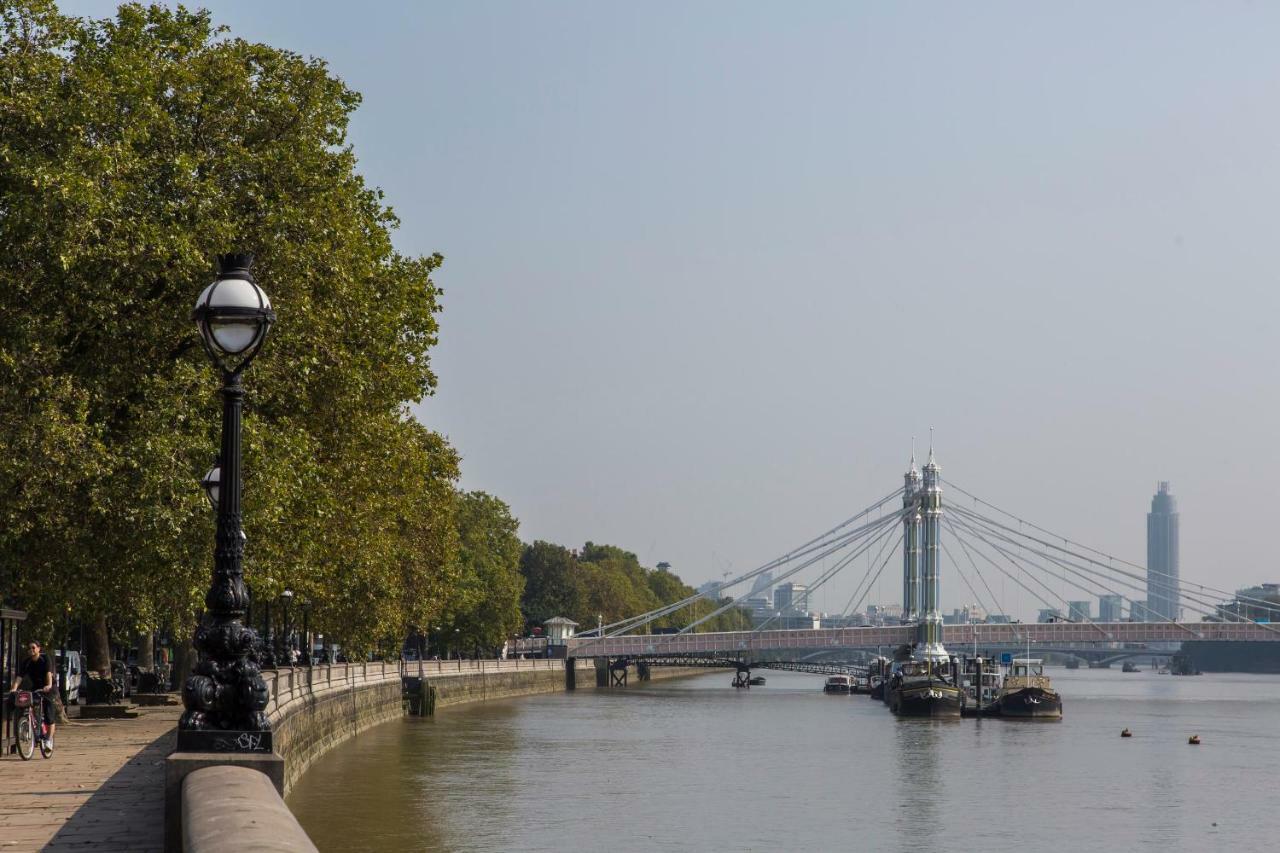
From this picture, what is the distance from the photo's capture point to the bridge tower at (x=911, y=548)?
113m

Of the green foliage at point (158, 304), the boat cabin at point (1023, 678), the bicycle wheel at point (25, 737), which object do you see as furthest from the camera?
the boat cabin at point (1023, 678)

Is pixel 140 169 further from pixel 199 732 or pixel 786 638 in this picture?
pixel 786 638

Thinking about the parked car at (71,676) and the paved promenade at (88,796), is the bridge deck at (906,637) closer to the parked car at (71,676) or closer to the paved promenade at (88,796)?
the parked car at (71,676)

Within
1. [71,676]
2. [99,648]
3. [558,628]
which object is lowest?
[558,628]

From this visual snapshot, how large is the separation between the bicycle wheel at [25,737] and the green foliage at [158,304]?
203 inches

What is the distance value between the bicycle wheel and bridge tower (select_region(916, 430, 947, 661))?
85394 millimetres

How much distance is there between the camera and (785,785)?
43.8 metres

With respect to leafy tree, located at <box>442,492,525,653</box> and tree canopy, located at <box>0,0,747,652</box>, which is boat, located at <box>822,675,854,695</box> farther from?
tree canopy, located at <box>0,0,747,652</box>

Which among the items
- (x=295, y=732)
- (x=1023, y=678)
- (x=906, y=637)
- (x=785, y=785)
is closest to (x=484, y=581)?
(x=906, y=637)

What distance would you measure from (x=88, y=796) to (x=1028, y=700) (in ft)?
219

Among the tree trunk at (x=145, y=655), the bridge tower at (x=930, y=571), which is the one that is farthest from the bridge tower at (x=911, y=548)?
the tree trunk at (x=145, y=655)

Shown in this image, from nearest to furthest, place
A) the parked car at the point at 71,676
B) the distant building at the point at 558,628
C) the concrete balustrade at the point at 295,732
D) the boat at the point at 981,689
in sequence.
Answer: the concrete balustrade at the point at 295,732, the parked car at the point at 71,676, the boat at the point at 981,689, the distant building at the point at 558,628

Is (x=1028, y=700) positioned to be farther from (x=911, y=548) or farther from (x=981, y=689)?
(x=911, y=548)

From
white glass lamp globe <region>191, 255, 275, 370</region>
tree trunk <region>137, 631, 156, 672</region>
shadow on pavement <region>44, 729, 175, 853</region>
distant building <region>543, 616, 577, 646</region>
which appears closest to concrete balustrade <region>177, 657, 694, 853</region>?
shadow on pavement <region>44, 729, 175, 853</region>
